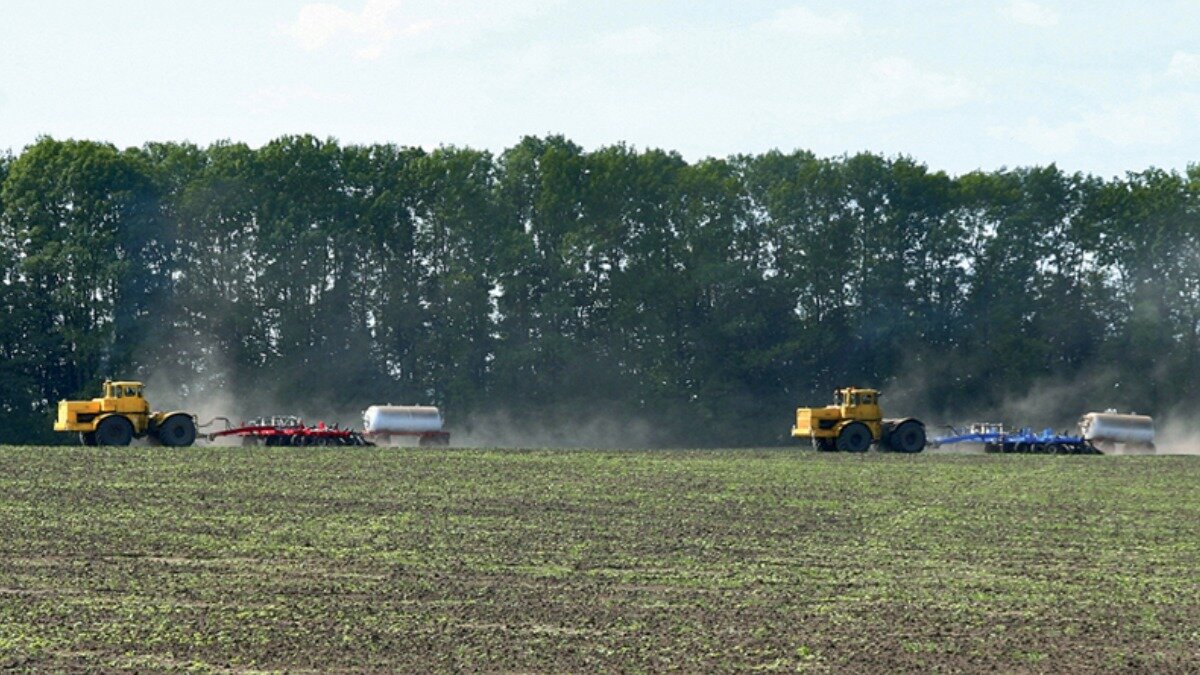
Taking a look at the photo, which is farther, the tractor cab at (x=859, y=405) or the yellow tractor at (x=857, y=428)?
the tractor cab at (x=859, y=405)

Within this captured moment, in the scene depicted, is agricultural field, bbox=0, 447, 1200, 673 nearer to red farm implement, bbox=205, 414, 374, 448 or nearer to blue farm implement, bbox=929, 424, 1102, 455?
red farm implement, bbox=205, 414, 374, 448

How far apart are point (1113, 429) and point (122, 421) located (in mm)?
33375

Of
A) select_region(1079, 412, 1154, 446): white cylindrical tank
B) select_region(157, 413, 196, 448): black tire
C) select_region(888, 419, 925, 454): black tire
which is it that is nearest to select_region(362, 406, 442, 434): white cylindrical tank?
select_region(157, 413, 196, 448): black tire

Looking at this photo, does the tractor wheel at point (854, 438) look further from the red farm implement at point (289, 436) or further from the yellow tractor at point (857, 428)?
the red farm implement at point (289, 436)

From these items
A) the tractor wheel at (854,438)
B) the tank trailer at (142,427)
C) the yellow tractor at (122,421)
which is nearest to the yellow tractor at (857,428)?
the tractor wheel at (854,438)

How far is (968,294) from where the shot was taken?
296 feet

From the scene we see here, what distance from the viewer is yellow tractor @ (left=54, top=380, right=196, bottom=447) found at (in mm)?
53562

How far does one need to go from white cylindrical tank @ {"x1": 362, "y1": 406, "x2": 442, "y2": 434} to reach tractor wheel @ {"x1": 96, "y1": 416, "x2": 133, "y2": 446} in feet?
34.7

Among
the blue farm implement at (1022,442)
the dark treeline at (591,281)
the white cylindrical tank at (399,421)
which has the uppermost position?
the dark treeline at (591,281)

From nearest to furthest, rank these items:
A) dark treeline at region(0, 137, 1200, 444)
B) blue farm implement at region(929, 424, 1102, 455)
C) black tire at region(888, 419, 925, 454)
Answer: black tire at region(888, 419, 925, 454) < blue farm implement at region(929, 424, 1102, 455) < dark treeline at region(0, 137, 1200, 444)

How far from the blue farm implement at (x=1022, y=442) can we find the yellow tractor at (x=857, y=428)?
2.56 meters

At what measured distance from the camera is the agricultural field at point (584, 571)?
59.7 ft

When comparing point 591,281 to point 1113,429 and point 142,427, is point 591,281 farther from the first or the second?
point 142,427

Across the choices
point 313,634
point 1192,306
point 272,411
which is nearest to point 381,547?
point 313,634
